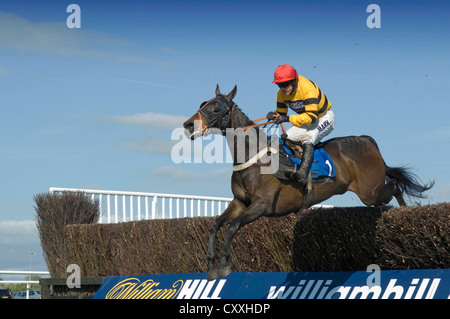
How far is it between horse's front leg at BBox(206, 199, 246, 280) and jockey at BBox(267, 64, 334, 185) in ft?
2.13

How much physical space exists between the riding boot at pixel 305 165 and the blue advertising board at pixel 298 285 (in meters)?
1.23

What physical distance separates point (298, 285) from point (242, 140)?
188cm

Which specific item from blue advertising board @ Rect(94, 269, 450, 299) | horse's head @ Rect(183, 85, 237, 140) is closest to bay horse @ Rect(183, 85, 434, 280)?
horse's head @ Rect(183, 85, 237, 140)

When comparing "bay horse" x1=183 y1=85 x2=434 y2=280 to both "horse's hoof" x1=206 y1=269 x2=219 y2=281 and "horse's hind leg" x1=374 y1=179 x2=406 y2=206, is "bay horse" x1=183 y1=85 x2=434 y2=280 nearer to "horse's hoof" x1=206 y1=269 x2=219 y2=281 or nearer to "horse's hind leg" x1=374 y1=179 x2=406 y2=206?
"horse's hoof" x1=206 y1=269 x2=219 y2=281

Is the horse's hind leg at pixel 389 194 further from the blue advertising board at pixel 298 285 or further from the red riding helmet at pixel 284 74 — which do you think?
the red riding helmet at pixel 284 74

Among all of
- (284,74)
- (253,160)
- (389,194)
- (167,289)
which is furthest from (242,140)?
(167,289)

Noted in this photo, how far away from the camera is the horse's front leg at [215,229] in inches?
258

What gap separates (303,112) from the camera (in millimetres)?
7203

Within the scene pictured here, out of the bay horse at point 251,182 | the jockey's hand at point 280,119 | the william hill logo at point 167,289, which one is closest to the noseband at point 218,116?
the bay horse at point 251,182

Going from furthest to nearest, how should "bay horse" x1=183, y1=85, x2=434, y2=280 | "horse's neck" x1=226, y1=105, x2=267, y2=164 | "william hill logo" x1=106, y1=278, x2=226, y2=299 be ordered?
"william hill logo" x1=106, y1=278, x2=226, y2=299 < "horse's neck" x1=226, y1=105, x2=267, y2=164 < "bay horse" x1=183, y1=85, x2=434, y2=280

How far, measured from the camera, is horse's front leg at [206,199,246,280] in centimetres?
654

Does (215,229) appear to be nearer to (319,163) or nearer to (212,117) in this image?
(212,117)

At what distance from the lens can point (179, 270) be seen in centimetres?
1062
